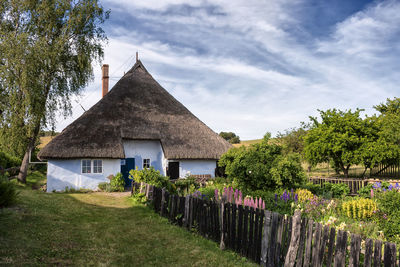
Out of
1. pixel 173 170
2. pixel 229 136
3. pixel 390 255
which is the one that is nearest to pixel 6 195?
pixel 390 255

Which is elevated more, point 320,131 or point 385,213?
point 320,131

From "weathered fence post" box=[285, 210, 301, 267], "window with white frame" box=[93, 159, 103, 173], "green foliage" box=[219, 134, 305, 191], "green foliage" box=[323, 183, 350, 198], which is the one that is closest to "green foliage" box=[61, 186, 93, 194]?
"window with white frame" box=[93, 159, 103, 173]

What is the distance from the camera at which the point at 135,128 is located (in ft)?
64.0

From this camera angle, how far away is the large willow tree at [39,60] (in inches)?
619

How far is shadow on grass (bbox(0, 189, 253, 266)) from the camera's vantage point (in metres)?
5.74

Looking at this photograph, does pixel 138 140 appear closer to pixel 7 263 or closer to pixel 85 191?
pixel 85 191

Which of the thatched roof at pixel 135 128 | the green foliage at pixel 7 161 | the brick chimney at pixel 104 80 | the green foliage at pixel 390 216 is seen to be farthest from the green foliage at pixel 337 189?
the green foliage at pixel 7 161

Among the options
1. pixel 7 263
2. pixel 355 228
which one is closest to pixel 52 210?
pixel 7 263

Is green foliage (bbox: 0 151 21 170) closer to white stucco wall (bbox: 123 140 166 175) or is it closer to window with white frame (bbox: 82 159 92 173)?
window with white frame (bbox: 82 159 92 173)

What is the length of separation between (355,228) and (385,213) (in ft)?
5.84

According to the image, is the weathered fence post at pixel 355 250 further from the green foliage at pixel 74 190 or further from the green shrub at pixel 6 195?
the green foliage at pixel 74 190

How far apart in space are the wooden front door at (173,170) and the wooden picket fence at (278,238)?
11864 millimetres

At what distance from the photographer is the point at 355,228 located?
6906mm

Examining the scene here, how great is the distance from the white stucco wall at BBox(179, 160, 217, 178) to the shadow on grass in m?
10.1
